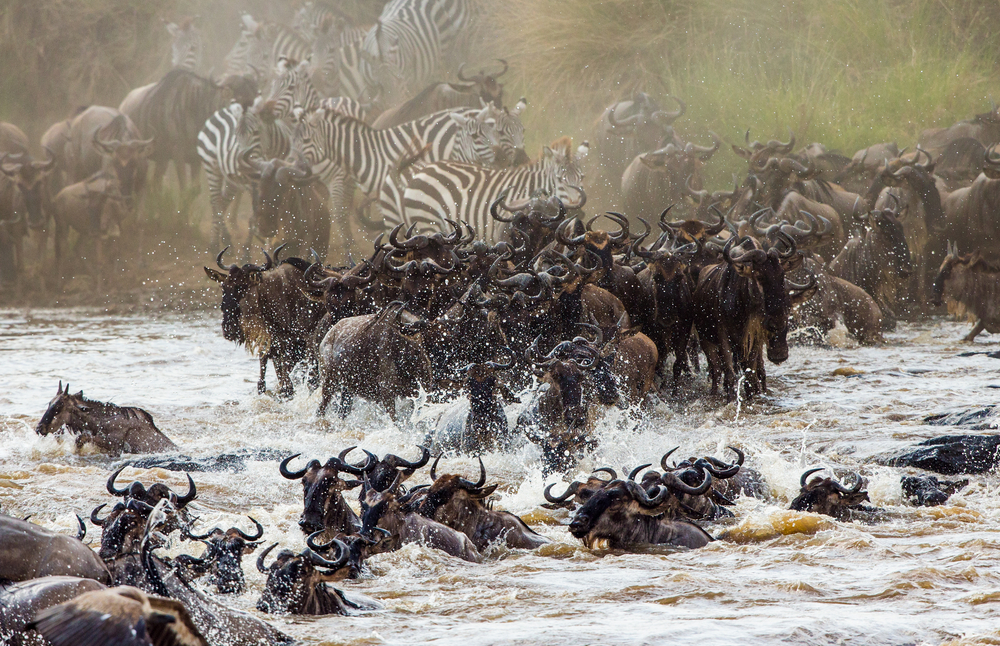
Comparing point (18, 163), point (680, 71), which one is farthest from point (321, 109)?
point (680, 71)

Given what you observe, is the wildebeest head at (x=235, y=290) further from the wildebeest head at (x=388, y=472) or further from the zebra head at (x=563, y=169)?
the zebra head at (x=563, y=169)

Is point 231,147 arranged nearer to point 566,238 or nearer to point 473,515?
point 566,238

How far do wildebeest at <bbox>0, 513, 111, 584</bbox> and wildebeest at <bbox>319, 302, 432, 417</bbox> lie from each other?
545cm

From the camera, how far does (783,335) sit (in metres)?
10.4

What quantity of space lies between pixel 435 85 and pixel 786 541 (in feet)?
63.4

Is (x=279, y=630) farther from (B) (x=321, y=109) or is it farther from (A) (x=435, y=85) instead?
(A) (x=435, y=85)

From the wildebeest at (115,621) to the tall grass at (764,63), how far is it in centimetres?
2035

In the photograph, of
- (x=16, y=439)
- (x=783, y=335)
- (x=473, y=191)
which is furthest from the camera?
(x=473, y=191)

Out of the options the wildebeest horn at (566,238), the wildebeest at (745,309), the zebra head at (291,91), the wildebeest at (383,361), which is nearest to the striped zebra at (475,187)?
the zebra head at (291,91)

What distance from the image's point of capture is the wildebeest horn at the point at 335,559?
4.39m

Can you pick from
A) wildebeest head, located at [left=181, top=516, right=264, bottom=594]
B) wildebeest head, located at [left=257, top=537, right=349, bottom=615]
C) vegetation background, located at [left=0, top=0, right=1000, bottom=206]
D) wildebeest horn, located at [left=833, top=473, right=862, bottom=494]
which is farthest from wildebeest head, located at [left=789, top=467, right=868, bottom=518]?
vegetation background, located at [left=0, top=0, right=1000, bottom=206]

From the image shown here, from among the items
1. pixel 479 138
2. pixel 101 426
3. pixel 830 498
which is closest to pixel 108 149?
pixel 479 138

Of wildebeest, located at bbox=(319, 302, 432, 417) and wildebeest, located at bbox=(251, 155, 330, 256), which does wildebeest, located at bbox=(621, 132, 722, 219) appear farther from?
wildebeest, located at bbox=(319, 302, 432, 417)

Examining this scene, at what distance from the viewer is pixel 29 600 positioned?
3166 mm
